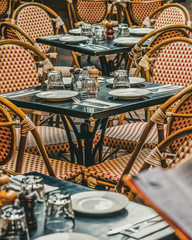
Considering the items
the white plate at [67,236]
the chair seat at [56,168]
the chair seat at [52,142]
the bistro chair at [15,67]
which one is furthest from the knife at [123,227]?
the bistro chair at [15,67]

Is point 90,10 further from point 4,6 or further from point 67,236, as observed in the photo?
point 67,236

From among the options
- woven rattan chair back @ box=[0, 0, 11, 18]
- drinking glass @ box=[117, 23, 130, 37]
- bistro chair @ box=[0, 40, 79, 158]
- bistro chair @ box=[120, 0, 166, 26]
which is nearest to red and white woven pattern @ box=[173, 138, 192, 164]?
bistro chair @ box=[0, 40, 79, 158]

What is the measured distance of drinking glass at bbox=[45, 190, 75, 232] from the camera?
1.64 meters

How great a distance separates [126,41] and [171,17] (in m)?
0.81

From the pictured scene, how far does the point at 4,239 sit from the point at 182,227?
0.74m

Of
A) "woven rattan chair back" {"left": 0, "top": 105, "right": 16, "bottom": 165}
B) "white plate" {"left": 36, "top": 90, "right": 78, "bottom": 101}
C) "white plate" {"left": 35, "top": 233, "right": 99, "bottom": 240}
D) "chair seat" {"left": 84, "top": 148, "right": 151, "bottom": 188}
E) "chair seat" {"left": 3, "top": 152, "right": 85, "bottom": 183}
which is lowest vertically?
"chair seat" {"left": 84, "top": 148, "right": 151, "bottom": 188}

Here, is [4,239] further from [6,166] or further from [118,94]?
[118,94]

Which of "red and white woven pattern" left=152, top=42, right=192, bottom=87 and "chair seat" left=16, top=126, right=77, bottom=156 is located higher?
"red and white woven pattern" left=152, top=42, right=192, bottom=87

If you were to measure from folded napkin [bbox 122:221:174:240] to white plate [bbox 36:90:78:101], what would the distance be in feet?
5.21

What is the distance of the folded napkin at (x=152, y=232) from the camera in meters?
1.63

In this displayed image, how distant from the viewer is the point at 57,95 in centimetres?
327

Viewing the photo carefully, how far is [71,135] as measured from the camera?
3502mm

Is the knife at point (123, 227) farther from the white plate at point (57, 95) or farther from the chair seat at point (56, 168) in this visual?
the white plate at point (57, 95)

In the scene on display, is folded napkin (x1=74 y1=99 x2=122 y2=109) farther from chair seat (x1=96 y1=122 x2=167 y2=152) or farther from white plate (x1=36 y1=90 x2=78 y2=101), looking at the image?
chair seat (x1=96 y1=122 x2=167 y2=152)
